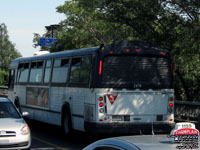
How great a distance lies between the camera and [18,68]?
22.5 meters

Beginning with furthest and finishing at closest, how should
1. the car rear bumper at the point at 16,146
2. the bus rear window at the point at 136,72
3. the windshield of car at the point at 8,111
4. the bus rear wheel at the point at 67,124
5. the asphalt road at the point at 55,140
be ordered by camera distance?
the bus rear wheel at the point at 67,124
the asphalt road at the point at 55,140
the bus rear window at the point at 136,72
the windshield of car at the point at 8,111
the car rear bumper at the point at 16,146

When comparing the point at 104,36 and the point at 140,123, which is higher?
the point at 104,36

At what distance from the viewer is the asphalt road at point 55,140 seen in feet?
46.8

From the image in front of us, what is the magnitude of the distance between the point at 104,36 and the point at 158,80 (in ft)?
82.9

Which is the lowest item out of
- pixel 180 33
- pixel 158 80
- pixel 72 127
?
pixel 72 127

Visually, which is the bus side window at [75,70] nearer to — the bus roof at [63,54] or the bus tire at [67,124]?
the bus roof at [63,54]

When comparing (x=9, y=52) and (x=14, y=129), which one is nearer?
(x=14, y=129)

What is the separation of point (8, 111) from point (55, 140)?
116 inches

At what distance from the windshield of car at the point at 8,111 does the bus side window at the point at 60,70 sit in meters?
3.19

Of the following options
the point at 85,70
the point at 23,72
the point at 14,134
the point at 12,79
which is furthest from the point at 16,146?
the point at 12,79

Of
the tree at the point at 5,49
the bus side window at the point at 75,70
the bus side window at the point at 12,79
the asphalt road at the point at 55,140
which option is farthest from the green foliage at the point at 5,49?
the bus side window at the point at 75,70

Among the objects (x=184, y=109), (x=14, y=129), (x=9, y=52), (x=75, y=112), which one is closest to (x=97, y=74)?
(x=75, y=112)

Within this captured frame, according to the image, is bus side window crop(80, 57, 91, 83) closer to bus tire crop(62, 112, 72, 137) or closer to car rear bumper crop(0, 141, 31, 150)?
bus tire crop(62, 112, 72, 137)

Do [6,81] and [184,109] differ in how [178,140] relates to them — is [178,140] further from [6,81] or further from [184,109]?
Result: [6,81]
